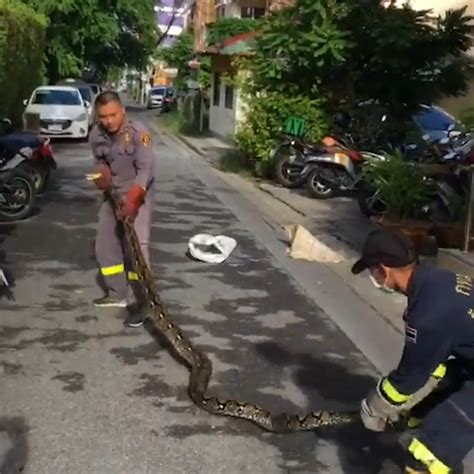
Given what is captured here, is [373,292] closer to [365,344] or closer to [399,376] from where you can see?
[365,344]

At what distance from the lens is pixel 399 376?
3.74m

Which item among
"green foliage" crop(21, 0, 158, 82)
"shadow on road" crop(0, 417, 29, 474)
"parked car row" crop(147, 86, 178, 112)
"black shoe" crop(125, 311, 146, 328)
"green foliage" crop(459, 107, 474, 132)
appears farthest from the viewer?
"parked car row" crop(147, 86, 178, 112)

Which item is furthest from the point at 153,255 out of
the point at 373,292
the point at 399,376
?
the point at 399,376

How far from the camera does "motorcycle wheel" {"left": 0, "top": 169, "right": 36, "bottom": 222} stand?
12.2m

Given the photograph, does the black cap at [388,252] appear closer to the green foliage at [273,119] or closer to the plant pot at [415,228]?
the plant pot at [415,228]

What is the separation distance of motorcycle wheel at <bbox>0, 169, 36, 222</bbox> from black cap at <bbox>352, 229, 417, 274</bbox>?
29.8 feet

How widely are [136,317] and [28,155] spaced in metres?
6.45

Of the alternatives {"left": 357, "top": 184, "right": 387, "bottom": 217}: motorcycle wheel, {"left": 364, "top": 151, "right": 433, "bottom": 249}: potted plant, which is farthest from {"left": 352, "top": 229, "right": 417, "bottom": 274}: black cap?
{"left": 357, "top": 184, "right": 387, "bottom": 217}: motorcycle wheel

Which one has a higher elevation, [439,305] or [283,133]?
[439,305]

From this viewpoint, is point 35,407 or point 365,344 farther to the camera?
point 365,344

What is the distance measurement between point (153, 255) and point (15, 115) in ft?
42.6

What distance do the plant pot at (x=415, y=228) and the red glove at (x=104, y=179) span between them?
432 centimetres

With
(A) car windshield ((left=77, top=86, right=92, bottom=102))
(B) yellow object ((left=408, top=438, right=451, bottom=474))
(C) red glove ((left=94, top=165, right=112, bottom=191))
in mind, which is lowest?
(A) car windshield ((left=77, top=86, right=92, bottom=102))

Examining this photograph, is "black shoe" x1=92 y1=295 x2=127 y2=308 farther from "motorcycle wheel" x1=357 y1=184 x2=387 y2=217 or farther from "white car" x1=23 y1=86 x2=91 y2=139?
"white car" x1=23 y1=86 x2=91 y2=139
